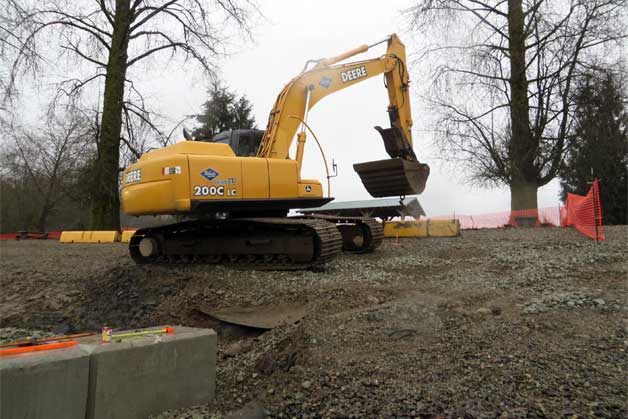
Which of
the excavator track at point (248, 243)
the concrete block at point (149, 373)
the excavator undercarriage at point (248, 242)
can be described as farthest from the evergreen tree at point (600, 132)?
the concrete block at point (149, 373)

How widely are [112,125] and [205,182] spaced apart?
1095 cm

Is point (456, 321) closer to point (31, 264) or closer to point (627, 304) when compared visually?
point (627, 304)

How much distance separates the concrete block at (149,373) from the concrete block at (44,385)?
0.07m

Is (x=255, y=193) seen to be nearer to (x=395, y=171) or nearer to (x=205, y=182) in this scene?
(x=205, y=182)

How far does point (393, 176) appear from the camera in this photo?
8.74m

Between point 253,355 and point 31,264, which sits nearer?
point 253,355

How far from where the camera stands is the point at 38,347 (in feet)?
8.38

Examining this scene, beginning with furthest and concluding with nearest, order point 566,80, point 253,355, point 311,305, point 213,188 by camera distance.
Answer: point 566,80 < point 213,188 < point 311,305 < point 253,355

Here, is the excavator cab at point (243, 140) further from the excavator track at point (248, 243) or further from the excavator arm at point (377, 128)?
the excavator track at point (248, 243)

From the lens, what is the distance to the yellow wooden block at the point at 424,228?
10.6m

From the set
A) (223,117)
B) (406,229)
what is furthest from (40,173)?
(406,229)

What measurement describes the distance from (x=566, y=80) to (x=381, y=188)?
905 cm

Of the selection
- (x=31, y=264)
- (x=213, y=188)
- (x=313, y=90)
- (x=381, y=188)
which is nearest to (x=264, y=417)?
(x=213, y=188)

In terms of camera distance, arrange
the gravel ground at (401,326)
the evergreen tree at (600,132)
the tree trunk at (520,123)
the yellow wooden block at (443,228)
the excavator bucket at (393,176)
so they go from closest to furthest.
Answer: the gravel ground at (401,326) → the excavator bucket at (393,176) → the yellow wooden block at (443,228) → the evergreen tree at (600,132) → the tree trunk at (520,123)
